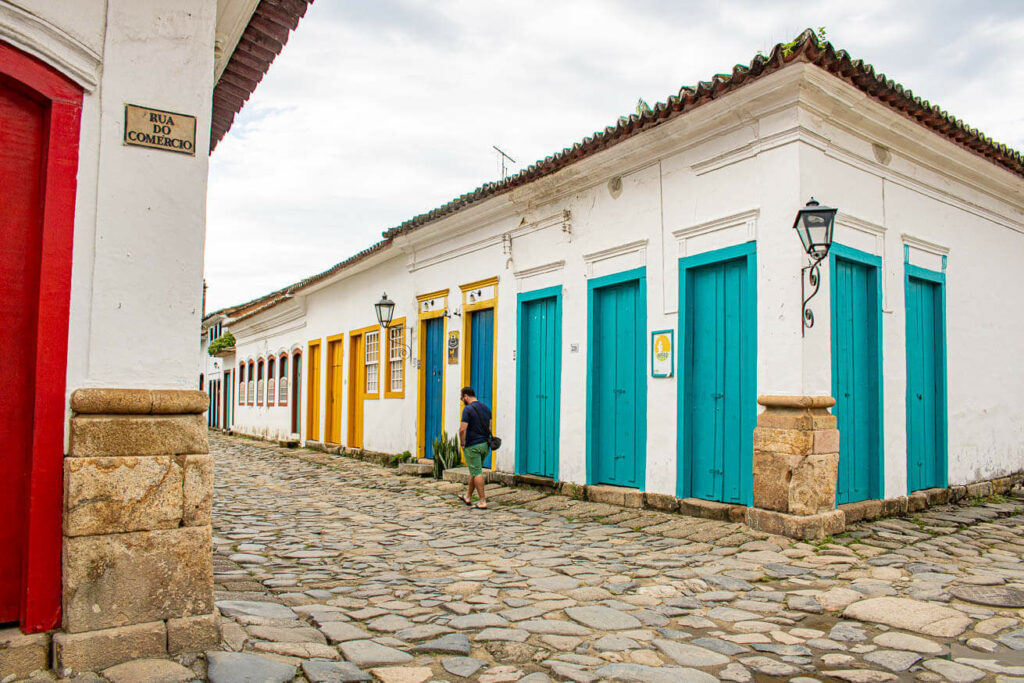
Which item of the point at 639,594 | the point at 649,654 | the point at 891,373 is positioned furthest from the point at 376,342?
the point at 649,654

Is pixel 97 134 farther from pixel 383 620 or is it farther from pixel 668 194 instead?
pixel 668 194

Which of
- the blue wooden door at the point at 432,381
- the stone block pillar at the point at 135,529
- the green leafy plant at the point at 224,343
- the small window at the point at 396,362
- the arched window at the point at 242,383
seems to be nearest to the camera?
the stone block pillar at the point at 135,529

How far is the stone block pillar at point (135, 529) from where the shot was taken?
10.2 ft

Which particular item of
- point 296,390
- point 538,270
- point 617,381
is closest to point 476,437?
point 617,381

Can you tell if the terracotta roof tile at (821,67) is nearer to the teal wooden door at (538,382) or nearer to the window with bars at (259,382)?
the teal wooden door at (538,382)

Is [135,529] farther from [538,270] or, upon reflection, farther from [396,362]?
[396,362]

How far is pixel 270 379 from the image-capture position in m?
22.2

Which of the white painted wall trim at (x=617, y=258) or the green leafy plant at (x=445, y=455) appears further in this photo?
the green leafy plant at (x=445, y=455)

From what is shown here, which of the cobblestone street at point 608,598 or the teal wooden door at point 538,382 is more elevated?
the teal wooden door at point 538,382

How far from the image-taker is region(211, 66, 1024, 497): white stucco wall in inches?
261

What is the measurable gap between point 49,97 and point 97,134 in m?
0.23

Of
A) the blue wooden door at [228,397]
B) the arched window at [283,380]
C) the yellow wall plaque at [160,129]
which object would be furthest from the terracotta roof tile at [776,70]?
the blue wooden door at [228,397]

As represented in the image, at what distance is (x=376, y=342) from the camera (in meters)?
15.0

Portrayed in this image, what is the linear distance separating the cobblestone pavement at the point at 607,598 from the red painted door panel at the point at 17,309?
91 cm
